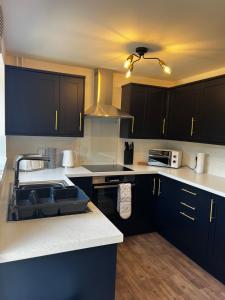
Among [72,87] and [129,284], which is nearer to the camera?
[129,284]

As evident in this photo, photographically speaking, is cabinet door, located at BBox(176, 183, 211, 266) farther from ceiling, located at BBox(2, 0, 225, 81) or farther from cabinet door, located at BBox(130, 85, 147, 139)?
ceiling, located at BBox(2, 0, 225, 81)

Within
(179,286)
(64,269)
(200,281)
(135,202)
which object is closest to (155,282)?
(179,286)

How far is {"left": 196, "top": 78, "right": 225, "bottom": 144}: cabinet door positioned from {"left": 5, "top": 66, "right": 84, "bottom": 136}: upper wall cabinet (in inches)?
59.7

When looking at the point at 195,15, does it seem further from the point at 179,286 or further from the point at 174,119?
the point at 179,286

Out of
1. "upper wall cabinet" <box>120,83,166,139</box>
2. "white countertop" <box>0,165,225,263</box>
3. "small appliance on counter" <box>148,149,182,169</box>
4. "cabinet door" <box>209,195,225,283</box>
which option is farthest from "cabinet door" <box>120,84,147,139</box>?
"white countertop" <box>0,165,225,263</box>

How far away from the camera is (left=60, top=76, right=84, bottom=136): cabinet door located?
2.72 meters

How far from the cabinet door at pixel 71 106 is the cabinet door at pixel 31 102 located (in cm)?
8

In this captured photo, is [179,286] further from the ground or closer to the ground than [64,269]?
closer to the ground

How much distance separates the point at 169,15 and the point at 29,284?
6.21 ft

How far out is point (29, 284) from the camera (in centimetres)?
105

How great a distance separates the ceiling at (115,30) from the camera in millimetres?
1510

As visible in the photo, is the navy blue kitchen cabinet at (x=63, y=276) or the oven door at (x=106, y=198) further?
the oven door at (x=106, y=198)

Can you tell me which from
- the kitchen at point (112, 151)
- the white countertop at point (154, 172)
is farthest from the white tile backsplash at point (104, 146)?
the white countertop at point (154, 172)

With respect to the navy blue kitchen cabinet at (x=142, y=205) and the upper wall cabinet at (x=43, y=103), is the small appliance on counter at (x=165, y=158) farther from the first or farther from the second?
the upper wall cabinet at (x=43, y=103)
